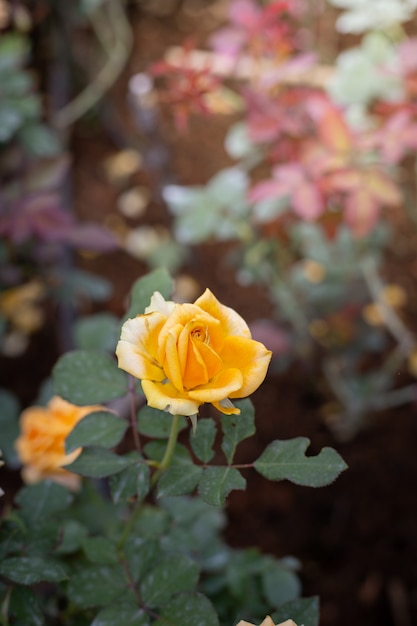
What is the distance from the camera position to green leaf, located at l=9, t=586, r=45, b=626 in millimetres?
640

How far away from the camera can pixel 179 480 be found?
575 millimetres

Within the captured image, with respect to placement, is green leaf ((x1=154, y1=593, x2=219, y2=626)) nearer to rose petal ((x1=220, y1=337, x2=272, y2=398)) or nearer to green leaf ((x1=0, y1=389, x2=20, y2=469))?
rose petal ((x1=220, y1=337, x2=272, y2=398))

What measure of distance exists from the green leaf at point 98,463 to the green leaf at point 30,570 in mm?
88

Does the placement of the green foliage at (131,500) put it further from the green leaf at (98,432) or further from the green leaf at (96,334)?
the green leaf at (96,334)

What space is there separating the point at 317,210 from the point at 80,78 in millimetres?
1311

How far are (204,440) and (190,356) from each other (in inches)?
5.5

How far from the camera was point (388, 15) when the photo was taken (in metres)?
1.18

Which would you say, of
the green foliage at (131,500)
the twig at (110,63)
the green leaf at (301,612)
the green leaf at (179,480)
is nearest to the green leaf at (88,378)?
the green foliage at (131,500)

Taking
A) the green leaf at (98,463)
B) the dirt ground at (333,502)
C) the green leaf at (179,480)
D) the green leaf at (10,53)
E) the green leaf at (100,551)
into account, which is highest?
the green leaf at (10,53)

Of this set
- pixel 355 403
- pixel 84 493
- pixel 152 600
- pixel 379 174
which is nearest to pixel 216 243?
pixel 355 403

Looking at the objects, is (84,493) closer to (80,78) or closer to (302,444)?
(302,444)

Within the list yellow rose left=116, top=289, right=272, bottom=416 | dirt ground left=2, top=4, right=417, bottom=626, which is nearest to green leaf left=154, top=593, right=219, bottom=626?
yellow rose left=116, top=289, right=272, bottom=416

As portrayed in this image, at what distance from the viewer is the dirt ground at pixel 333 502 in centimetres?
131

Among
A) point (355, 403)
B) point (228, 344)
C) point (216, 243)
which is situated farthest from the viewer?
point (216, 243)
